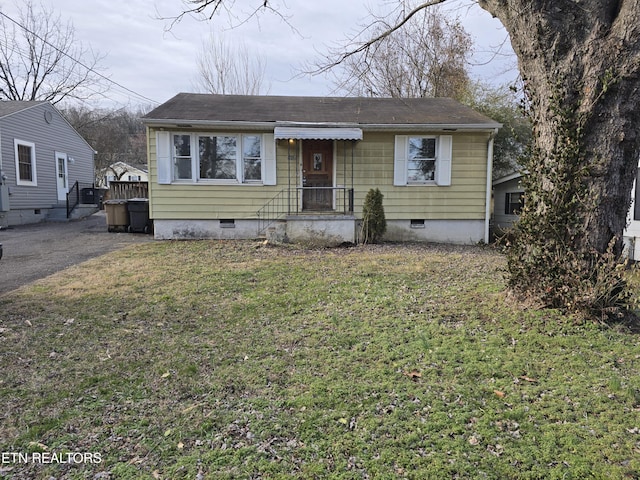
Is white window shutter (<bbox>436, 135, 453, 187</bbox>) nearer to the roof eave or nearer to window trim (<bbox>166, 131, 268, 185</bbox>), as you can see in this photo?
the roof eave

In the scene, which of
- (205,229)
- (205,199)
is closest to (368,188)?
(205,199)

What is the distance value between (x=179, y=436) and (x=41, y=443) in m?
0.82

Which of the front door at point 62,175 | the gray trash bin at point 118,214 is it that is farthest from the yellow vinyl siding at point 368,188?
the front door at point 62,175

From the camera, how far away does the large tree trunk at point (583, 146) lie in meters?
4.04

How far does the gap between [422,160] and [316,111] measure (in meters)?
3.22

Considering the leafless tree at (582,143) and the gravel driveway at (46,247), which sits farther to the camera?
the gravel driveway at (46,247)

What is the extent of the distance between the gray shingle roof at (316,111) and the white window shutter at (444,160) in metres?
0.49

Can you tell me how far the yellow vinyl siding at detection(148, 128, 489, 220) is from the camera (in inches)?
406

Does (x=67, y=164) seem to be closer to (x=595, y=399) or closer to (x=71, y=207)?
(x=71, y=207)

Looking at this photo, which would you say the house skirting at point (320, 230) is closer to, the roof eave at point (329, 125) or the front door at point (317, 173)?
the front door at point (317, 173)

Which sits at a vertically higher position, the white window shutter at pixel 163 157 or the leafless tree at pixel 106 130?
the leafless tree at pixel 106 130

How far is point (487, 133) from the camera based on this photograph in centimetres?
1063

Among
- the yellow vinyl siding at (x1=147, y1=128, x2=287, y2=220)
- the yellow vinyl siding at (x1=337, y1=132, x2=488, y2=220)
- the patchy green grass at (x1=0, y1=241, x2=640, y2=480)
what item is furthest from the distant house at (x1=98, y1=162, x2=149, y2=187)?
the patchy green grass at (x1=0, y1=241, x2=640, y2=480)

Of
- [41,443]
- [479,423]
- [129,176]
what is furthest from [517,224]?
[129,176]
